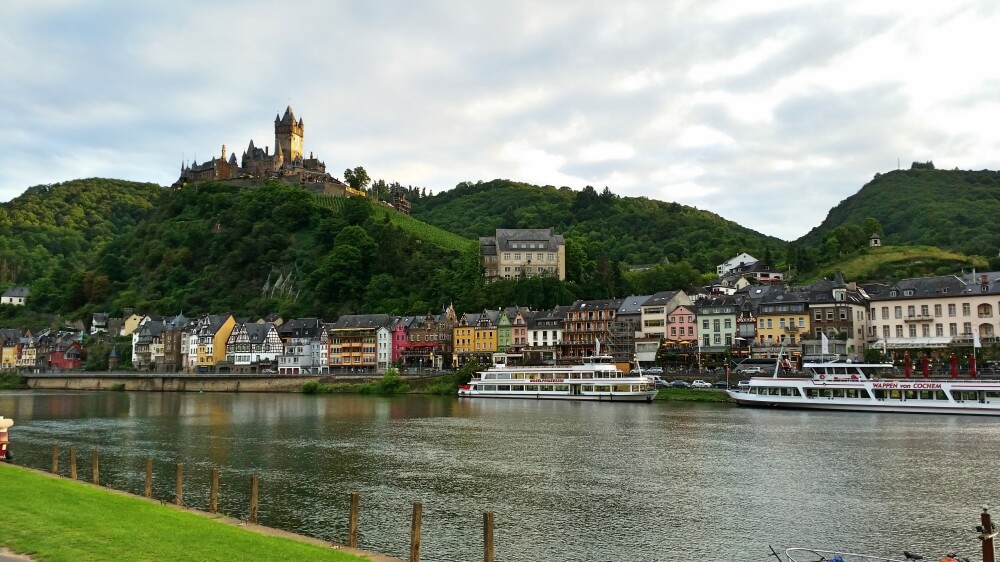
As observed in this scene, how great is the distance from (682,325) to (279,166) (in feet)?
401

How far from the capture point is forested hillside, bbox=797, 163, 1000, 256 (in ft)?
414

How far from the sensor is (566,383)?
7719cm

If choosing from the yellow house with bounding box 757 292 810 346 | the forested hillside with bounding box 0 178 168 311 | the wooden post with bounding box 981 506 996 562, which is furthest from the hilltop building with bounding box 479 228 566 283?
the wooden post with bounding box 981 506 996 562

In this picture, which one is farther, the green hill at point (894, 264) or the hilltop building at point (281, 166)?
the hilltop building at point (281, 166)

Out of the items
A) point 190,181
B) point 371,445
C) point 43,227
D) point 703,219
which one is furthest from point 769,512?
point 43,227

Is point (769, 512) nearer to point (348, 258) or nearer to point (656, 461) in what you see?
point (656, 461)

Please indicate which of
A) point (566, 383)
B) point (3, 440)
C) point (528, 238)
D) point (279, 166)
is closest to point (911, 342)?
point (566, 383)

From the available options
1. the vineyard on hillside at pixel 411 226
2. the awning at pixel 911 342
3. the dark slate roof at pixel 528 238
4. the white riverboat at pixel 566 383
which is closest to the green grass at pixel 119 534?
the white riverboat at pixel 566 383

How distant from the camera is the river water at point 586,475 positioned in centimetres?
2044

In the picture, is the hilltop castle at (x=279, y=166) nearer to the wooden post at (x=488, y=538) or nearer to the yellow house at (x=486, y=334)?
the yellow house at (x=486, y=334)

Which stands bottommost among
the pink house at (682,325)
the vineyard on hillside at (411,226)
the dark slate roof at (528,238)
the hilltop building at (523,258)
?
the pink house at (682,325)

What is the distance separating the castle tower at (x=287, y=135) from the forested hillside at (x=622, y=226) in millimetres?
37989

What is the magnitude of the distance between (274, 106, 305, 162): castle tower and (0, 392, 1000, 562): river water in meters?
139

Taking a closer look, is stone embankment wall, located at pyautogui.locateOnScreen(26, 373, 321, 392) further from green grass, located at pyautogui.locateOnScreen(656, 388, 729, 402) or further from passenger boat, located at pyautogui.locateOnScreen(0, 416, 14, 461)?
passenger boat, located at pyautogui.locateOnScreen(0, 416, 14, 461)
